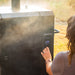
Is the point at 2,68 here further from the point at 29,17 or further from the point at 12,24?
the point at 29,17

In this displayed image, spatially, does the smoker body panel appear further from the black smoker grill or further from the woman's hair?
the woman's hair

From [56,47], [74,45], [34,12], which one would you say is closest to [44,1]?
[56,47]

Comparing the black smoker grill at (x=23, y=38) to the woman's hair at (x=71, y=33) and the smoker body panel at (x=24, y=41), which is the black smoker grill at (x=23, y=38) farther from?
the woman's hair at (x=71, y=33)

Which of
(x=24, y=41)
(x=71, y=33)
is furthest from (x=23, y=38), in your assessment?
(x=71, y=33)

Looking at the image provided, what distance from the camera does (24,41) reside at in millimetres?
2764

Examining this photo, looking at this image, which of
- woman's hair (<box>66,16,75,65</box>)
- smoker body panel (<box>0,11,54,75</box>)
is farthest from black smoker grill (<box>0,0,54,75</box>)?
woman's hair (<box>66,16,75,65</box>)

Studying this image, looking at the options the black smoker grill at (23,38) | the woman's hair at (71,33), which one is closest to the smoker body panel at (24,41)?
the black smoker grill at (23,38)

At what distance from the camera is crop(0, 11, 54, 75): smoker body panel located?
2672 mm

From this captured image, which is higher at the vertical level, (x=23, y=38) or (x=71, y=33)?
(x=71, y=33)

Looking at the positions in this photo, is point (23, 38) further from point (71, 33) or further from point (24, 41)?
point (71, 33)

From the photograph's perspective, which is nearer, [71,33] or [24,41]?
[71,33]

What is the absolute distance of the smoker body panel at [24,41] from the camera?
8.77 feet

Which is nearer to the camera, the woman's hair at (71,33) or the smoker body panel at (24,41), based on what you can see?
the woman's hair at (71,33)

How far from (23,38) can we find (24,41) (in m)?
0.05
